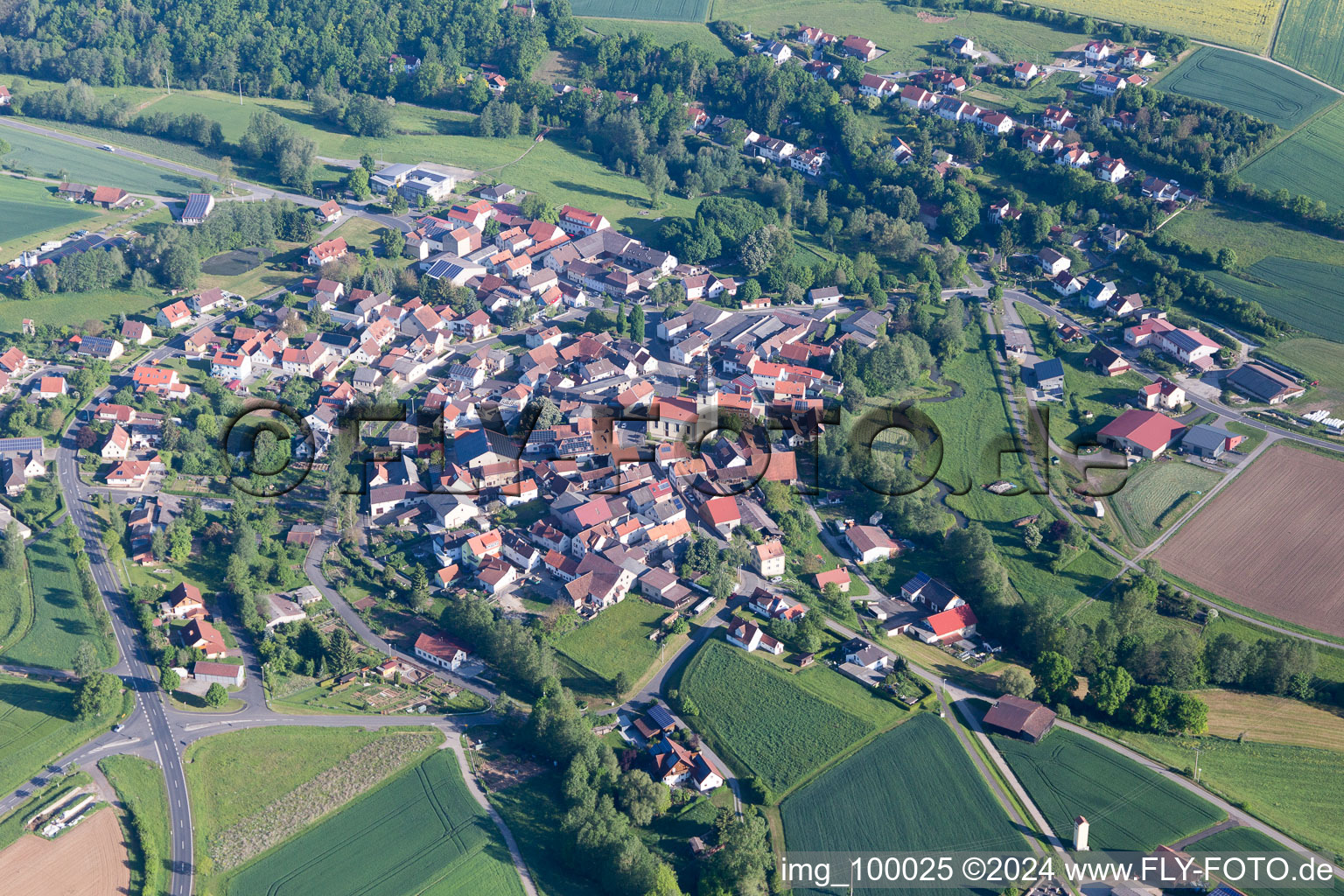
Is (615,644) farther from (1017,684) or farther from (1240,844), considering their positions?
(1240,844)

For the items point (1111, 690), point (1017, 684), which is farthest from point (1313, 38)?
point (1017, 684)

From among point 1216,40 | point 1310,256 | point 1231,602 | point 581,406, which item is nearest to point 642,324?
point 581,406

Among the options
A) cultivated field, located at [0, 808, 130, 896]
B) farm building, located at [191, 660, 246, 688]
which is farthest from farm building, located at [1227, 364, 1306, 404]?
cultivated field, located at [0, 808, 130, 896]

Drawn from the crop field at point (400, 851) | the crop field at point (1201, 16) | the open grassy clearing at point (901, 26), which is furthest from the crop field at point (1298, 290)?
the crop field at point (400, 851)

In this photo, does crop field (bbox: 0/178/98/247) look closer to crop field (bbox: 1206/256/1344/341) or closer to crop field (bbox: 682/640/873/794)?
crop field (bbox: 682/640/873/794)

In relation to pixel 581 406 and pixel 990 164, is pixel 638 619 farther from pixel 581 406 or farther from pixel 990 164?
pixel 990 164

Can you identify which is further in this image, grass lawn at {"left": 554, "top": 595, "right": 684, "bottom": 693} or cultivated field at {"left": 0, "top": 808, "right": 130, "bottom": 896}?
grass lawn at {"left": 554, "top": 595, "right": 684, "bottom": 693}

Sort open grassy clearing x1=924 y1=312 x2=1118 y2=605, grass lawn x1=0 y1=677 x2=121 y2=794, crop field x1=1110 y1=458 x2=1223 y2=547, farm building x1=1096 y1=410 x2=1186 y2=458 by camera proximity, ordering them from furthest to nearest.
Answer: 1. farm building x1=1096 y1=410 x2=1186 y2=458
2. crop field x1=1110 y1=458 x2=1223 y2=547
3. open grassy clearing x1=924 y1=312 x2=1118 y2=605
4. grass lawn x1=0 y1=677 x2=121 y2=794

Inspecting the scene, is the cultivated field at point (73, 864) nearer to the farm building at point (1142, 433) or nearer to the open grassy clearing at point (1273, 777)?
the open grassy clearing at point (1273, 777)
